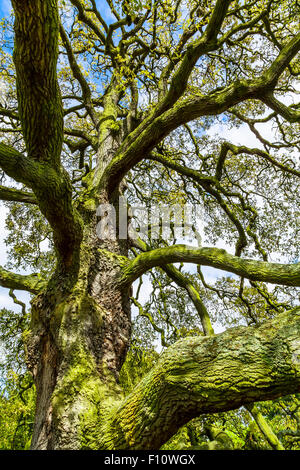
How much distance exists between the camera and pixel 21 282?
396 centimetres

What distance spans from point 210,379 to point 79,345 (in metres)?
1.69

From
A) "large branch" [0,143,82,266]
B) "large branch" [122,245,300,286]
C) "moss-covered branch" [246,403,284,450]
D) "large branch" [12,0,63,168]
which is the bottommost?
"moss-covered branch" [246,403,284,450]

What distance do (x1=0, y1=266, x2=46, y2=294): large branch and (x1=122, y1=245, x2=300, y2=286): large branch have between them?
1119 millimetres

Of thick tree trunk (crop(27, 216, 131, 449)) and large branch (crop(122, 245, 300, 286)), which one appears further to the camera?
large branch (crop(122, 245, 300, 286))

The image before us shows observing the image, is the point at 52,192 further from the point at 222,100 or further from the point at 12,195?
the point at 222,100

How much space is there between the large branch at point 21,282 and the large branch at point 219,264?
1119mm

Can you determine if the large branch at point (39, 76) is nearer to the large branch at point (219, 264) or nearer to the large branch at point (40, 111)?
the large branch at point (40, 111)

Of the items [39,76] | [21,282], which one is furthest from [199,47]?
[21,282]

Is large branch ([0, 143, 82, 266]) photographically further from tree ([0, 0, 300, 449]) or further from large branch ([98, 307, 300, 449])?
large branch ([98, 307, 300, 449])

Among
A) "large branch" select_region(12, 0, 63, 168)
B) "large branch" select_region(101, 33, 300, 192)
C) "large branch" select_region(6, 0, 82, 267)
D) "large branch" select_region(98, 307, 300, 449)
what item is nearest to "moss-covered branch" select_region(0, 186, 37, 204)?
"large branch" select_region(6, 0, 82, 267)

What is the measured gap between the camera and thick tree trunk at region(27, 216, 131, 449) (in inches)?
97.3

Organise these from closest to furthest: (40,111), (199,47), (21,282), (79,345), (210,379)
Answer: (210,379) < (40,111) < (79,345) < (199,47) < (21,282)

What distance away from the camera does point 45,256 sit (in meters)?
8.62

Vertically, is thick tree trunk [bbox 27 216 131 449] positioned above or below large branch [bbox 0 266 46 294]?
below
